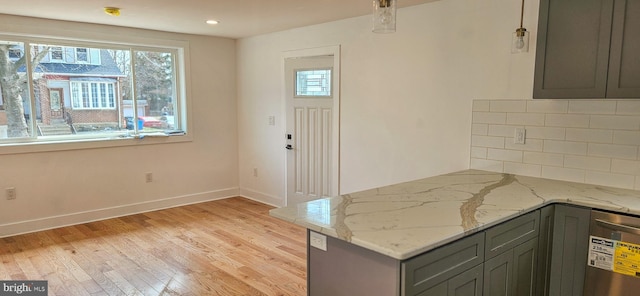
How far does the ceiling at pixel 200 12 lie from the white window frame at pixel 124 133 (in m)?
0.27

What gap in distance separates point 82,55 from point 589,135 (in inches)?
194

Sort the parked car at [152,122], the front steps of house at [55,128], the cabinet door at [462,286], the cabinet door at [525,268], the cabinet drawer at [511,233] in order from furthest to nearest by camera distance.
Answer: the parked car at [152,122] → the front steps of house at [55,128] → the cabinet door at [525,268] → the cabinet drawer at [511,233] → the cabinet door at [462,286]

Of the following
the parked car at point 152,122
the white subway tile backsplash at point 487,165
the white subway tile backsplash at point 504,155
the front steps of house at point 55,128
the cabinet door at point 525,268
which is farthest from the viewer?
the parked car at point 152,122

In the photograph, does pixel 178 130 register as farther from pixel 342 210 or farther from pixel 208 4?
pixel 342 210

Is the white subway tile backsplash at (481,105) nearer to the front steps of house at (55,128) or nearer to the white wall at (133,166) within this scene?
the white wall at (133,166)

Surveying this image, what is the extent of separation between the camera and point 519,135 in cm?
305

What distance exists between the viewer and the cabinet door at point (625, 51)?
89.6 inches

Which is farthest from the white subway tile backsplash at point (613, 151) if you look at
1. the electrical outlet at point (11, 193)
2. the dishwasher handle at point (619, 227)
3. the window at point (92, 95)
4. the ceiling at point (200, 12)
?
the electrical outlet at point (11, 193)

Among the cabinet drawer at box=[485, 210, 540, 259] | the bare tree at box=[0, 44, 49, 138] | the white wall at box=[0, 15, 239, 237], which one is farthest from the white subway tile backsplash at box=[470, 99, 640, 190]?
the bare tree at box=[0, 44, 49, 138]

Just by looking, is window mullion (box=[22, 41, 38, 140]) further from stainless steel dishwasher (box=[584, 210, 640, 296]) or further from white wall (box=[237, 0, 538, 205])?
stainless steel dishwasher (box=[584, 210, 640, 296])

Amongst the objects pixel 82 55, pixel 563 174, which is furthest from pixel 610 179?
pixel 82 55

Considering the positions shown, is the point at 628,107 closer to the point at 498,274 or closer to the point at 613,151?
the point at 613,151

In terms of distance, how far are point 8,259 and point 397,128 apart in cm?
359

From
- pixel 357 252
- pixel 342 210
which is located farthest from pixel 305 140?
pixel 357 252
